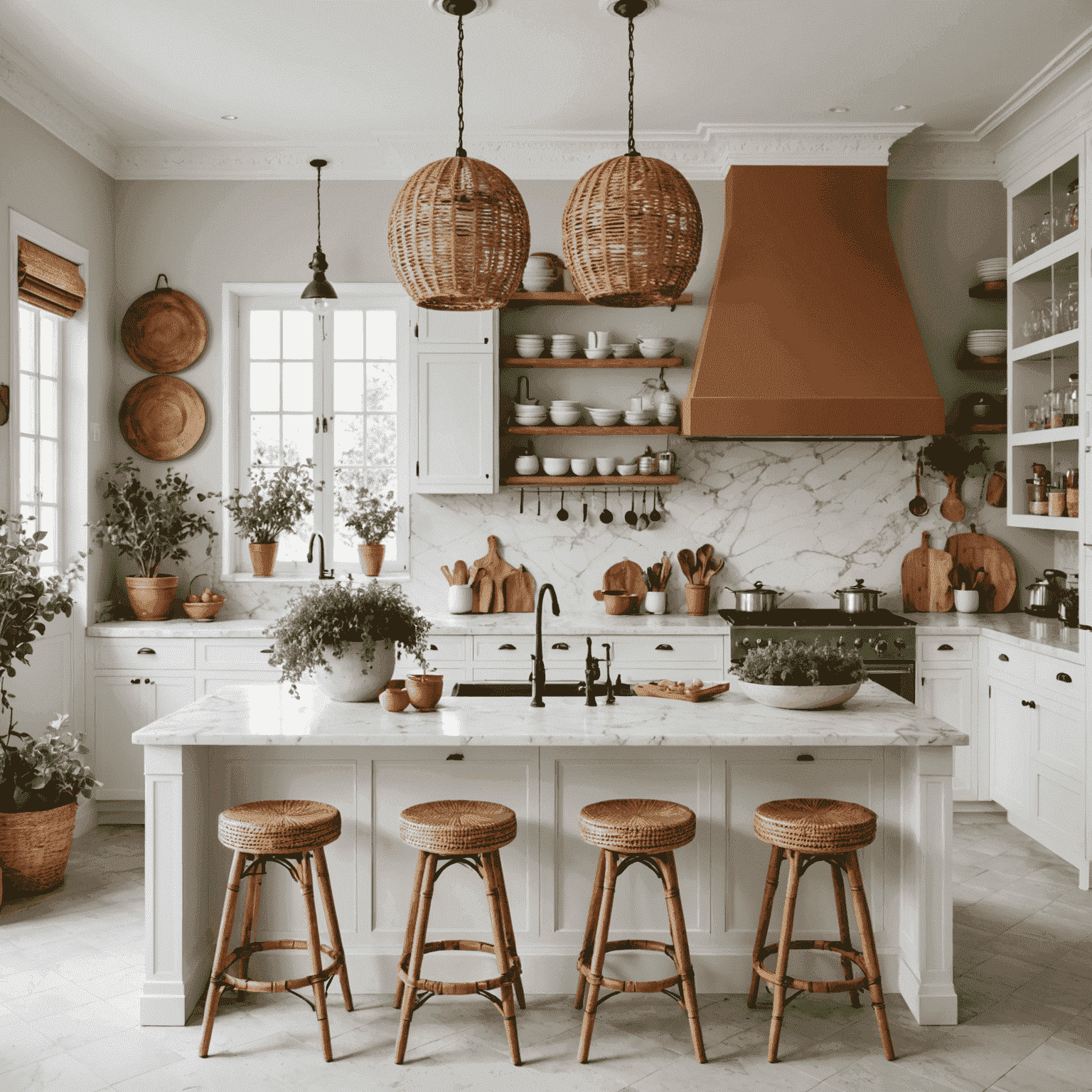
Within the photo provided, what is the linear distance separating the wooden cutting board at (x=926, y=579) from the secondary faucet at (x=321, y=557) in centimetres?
309

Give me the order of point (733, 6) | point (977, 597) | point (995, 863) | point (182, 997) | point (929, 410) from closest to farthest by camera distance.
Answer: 1. point (182, 997)
2. point (733, 6)
3. point (995, 863)
4. point (929, 410)
5. point (977, 597)

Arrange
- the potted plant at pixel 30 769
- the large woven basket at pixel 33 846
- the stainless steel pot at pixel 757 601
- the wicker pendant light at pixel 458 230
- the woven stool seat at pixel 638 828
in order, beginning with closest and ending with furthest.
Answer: the wicker pendant light at pixel 458 230
the woven stool seat at pixel 638 828
the potted plant at pixel 30 769
the large woven basket at pixel 33 846
the stainless steel pot at pixel 757 601

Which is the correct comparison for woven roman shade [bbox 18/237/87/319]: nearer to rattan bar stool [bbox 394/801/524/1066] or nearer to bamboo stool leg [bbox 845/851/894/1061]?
rattan bar stool [bbox 394/801/524/1066]

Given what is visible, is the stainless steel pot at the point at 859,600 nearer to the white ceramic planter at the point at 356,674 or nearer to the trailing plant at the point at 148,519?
the white ceramic planter at the point at 356,674

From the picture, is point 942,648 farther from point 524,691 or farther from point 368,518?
point 368,518

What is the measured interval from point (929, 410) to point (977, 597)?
Answer: 3.53ft

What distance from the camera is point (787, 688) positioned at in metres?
2.99

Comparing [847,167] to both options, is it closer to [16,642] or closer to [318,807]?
[318,807]

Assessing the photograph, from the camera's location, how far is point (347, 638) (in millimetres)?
3051

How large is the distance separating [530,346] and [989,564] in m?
2.73

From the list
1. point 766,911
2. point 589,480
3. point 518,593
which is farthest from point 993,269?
point 766,911

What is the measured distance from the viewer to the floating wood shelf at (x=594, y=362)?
520 centimetres

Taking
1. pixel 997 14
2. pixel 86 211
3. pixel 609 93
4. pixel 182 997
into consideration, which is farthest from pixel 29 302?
pixel 997 14

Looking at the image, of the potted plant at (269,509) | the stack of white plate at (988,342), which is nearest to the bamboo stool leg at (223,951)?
the potted plant at (269,509)
